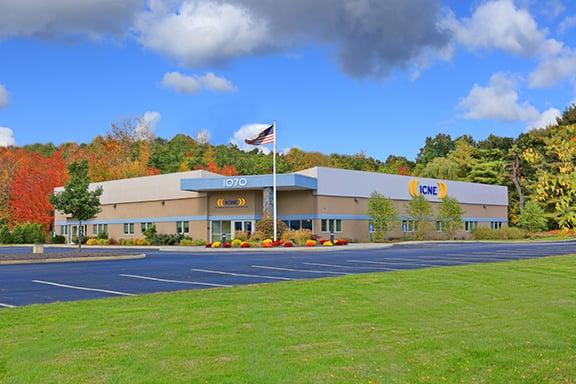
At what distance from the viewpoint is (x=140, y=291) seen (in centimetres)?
1402

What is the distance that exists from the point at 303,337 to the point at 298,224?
39764 millimetres

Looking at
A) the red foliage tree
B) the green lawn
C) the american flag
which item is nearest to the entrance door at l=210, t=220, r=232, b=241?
the american flag

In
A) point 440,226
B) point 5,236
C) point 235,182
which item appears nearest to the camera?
point 235,182

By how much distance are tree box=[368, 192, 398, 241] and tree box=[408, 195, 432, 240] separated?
4119 mm

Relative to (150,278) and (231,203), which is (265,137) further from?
(150,278)

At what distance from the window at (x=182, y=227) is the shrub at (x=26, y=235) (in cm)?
1686

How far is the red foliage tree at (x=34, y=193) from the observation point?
69.4m

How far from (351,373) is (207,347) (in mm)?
2054

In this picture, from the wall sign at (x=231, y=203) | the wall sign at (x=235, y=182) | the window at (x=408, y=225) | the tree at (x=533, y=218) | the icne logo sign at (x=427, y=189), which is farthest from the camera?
the tree at (x=533, y=218)

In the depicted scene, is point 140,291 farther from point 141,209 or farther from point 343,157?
point 343,157

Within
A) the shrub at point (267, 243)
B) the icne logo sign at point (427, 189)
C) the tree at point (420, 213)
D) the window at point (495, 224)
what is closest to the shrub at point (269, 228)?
the shrub at point (267, 243)

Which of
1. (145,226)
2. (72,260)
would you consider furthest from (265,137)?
(145,226)

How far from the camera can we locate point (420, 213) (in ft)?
174

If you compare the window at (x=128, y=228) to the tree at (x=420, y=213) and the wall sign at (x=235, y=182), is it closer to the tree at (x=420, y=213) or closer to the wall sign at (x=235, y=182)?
the wall sign at (x=235, y=182)
